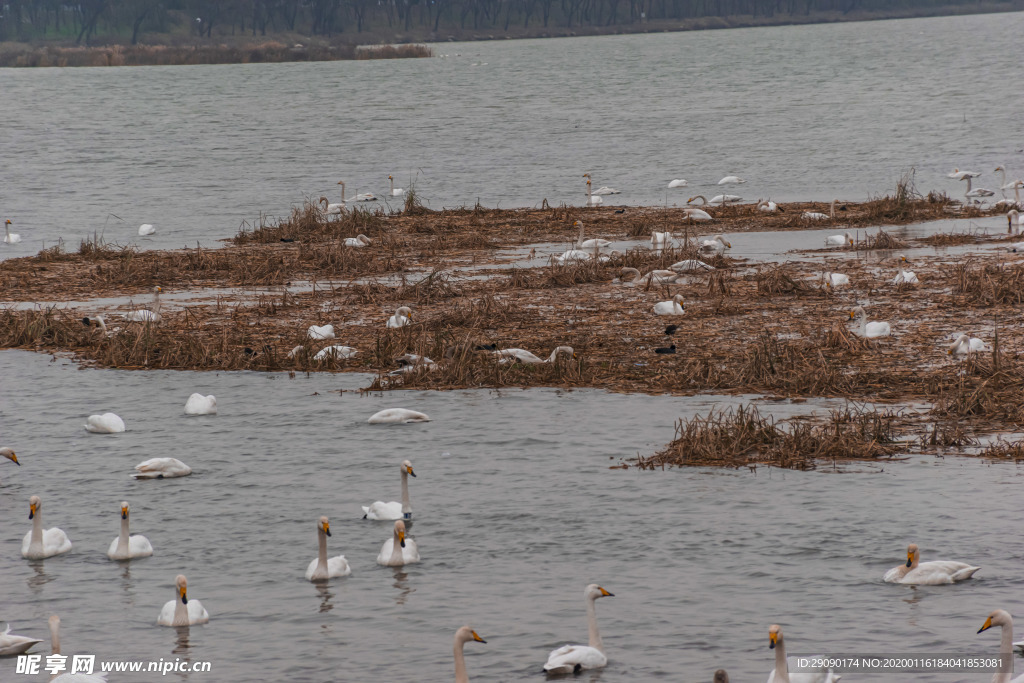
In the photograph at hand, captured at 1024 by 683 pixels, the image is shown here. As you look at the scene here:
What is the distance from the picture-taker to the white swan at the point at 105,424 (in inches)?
561

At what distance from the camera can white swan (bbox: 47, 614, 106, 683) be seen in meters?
8.05

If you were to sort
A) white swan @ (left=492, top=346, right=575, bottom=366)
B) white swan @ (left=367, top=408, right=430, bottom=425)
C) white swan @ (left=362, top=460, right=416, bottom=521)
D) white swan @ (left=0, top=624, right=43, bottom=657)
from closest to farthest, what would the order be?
white swan @ (left=0, top=624, right=43, bottom=657) → white swan @ (left=362, top=460, right=416, bottom=521) → white swan @ (left=367, top=408, right=430, bottom=425) → white swan @ (left=492, top=346, right=575, bottom=366)

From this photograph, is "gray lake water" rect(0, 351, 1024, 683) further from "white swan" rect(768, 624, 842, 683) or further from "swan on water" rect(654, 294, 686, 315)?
"swan on water" rect(654, 294, 686, 315)

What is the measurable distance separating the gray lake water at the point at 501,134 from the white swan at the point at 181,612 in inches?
827

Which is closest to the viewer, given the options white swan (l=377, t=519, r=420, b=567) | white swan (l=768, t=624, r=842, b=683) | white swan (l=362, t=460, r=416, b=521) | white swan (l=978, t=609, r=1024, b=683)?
white swan (l=978, t=609, r=1024, b=683)

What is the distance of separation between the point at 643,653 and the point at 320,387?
8244 mm

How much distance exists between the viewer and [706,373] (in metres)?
15.0

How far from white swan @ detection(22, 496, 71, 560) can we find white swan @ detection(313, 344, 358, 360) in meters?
6.27

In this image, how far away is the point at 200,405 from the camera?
14852mm

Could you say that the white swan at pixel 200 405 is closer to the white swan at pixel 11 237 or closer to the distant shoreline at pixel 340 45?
the white swan at pixel 11 237

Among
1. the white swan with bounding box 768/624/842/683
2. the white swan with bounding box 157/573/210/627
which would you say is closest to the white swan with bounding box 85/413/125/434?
the white swan with bounding box 157/573/210/627

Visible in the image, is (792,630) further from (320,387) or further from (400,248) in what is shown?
(400,248)

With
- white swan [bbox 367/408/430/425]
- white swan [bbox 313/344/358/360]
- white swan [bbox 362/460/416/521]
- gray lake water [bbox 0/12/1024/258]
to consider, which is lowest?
white swan [bbox 362/460/416/521]

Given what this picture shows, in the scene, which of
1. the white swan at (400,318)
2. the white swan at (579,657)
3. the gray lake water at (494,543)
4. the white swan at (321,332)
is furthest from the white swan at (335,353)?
the white swan at (579,657)
